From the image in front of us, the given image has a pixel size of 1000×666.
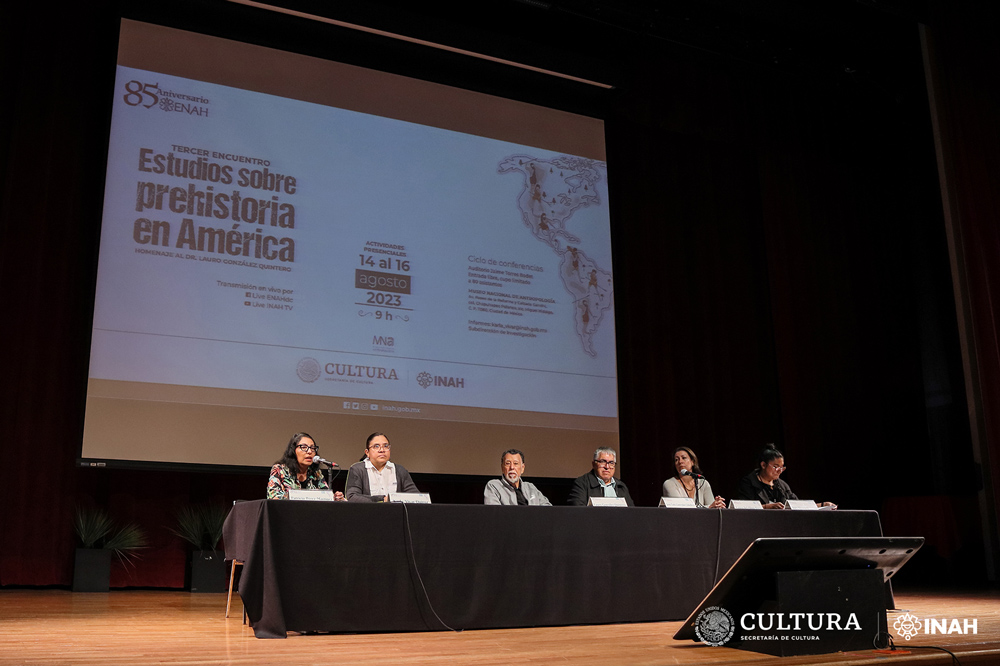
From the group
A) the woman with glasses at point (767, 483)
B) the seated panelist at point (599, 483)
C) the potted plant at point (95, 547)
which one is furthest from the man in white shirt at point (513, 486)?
the potted plant at point (95, 547)

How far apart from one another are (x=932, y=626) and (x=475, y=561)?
5.51ft

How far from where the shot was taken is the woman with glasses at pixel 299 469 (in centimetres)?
366

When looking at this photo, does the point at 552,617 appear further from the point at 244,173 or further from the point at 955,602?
the point at 244,173

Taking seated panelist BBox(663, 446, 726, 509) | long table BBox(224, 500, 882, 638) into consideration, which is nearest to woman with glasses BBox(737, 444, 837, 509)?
seated panelist BBox(663, 446, 726, 509)

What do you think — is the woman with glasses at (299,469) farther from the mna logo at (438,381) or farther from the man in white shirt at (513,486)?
the mna logo at (438,381)

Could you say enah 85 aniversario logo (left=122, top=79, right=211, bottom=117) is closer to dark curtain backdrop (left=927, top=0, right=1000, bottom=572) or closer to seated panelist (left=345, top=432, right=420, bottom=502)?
seated panelist (left=345, top=432, right=420, bottom=502)

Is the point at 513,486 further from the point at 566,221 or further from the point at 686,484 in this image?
the point at 566,221

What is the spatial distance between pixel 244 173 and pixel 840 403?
509cm

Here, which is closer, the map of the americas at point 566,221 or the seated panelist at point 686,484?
the seated panelist at point 686,484

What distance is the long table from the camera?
9.84 feet

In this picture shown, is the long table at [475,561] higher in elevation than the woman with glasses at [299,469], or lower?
lower

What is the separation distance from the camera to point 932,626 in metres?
3.09

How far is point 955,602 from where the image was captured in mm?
4430

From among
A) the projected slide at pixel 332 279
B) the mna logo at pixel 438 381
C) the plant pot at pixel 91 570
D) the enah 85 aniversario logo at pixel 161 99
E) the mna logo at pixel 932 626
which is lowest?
the mna logo at pixel 932 626
